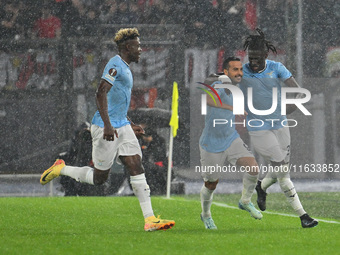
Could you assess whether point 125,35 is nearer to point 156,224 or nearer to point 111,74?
point 111,74

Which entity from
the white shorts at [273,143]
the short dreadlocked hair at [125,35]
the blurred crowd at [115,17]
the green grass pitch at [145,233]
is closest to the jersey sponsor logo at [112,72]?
the short dreadlocked hair at [125,35]

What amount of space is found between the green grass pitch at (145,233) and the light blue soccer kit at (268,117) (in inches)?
32.9

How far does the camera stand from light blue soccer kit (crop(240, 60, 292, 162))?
10.5 meters

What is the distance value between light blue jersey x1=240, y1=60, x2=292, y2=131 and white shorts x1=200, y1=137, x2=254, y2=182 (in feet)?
1.66

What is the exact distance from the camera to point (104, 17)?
76.8 ft

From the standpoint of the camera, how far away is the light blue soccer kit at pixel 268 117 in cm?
1048

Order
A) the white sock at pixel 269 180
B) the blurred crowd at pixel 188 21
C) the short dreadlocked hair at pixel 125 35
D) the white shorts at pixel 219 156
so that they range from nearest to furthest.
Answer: the short dreadlocked hair at pixel 125 35, the white shorts at pixel 219 156, the white sock at pixel 269 180, the blurred crowd at pixel 188 21

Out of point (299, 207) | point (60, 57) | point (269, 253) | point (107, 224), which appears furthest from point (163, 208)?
point (60, 57)

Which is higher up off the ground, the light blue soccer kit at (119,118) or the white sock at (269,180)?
the light blue soccer kit at (119,118)

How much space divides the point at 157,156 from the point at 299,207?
24.9ft

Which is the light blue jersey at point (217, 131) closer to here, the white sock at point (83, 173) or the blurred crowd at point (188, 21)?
the white sock at point (83, 173)

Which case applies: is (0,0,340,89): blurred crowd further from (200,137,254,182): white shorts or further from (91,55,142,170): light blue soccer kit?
(91,55,142,170): light blue soccer kit

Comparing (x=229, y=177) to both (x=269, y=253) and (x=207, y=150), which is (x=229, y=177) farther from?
(x=269, y=253)

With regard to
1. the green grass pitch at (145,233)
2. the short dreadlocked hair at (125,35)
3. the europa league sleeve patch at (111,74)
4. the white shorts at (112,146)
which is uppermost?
the short dreadlocked hair at (125,35)
